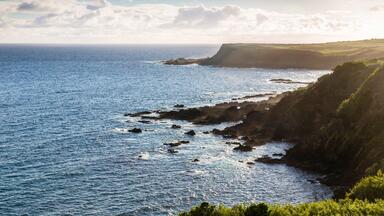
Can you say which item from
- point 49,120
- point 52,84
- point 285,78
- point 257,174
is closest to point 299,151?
point 257,174

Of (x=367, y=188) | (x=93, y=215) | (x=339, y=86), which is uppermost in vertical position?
(x=339, y=86)

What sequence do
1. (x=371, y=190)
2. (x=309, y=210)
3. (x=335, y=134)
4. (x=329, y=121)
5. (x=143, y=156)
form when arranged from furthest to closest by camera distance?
(x=329, y=121)
(x=143, y=156)
(x=335, y=134)
(x=371, y=190)
(x=309, y=210)

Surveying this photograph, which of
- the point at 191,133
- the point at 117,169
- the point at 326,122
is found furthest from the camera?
the point at 191,133

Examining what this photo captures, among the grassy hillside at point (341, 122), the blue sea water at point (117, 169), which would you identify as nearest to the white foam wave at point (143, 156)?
the blue sea water at point (117, 169)

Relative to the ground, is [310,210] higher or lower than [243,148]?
higher

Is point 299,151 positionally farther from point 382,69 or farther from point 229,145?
point 382,69

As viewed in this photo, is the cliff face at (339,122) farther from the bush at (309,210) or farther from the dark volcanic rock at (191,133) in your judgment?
the bush at (309,210)

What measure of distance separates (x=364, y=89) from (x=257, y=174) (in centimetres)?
2524

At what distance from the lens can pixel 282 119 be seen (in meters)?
92.4

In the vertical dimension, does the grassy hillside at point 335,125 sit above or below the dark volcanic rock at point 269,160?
above

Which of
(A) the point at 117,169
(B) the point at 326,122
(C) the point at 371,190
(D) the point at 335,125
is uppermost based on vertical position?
(D) the point at 335,125

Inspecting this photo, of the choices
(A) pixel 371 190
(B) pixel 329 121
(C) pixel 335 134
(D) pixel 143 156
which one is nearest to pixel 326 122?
(B) pixel 329 121

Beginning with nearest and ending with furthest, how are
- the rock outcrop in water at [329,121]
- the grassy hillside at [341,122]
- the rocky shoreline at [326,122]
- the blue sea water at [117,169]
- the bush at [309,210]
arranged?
the bush at [309,210] → the blue sea water at [117,169] → the grassy hillside at [341,122] → the rocky shoreline at [326,122] → the rock outcrop in water at [329,121]

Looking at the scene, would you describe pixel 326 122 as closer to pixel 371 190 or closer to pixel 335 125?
pixel 335 125
